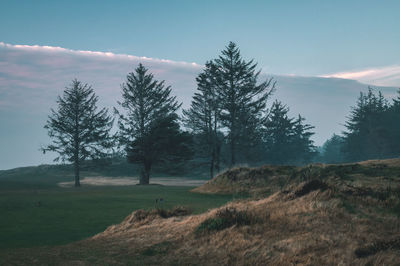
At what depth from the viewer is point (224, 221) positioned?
957 centimetres

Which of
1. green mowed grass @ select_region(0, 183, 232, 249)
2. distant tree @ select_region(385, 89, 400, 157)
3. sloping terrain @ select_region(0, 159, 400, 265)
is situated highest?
distant tree @ select_region(385, 89, 400, 157)

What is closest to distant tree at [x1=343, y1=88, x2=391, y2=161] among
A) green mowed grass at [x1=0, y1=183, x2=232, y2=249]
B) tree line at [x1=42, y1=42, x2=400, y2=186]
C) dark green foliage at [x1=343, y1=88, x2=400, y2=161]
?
dark green foliage at [x1=343, y1=88, x2=400, y2=161]

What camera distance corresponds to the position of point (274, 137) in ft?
279

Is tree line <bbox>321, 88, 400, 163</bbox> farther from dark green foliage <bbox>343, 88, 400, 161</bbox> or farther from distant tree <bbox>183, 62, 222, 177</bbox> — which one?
distant tree <bbox>183, 62, 222, 177</bbox>

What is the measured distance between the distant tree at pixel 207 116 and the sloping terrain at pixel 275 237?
41026 mm

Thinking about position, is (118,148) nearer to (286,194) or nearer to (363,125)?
(286,194)

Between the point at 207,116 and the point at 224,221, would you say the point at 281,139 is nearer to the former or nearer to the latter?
the point at 207,116

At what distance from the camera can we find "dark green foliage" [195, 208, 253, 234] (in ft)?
30.9

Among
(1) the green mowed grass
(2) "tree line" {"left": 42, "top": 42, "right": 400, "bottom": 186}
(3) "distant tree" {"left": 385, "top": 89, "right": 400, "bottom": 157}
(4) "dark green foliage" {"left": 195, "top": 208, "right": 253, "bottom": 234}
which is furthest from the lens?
(3) "distant tree" {"left": 385, "top": 89, "right": 400, "bottom": 157}

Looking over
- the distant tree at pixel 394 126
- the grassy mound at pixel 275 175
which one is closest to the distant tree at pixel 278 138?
the distant tree at pixel 394 126

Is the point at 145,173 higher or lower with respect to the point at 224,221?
lower

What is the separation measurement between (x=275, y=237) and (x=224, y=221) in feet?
5.48

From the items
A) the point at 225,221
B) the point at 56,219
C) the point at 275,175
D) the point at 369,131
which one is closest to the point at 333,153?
the point at 369,131

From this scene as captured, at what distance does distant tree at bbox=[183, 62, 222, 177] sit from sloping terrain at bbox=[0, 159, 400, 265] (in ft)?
135
